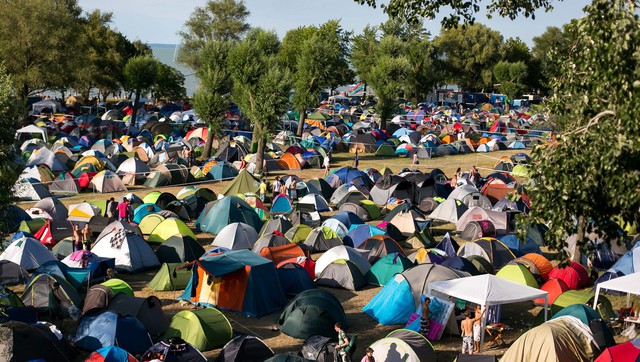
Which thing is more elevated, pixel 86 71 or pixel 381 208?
pixel 86 71

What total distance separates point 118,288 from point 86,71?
3609 centimetres

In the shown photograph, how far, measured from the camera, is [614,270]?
16328mm

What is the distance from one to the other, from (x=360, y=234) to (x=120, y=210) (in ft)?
23.7

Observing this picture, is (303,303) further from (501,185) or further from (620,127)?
(501,185)

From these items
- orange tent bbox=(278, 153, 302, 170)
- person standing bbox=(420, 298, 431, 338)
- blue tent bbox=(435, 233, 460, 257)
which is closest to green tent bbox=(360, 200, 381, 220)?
blue tent bbox=(435, 233, 460, 257)

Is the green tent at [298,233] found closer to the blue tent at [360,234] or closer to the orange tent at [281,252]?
the blue tent at [360,234]

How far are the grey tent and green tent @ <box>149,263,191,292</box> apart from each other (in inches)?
109

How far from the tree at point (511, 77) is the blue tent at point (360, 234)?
6777cm

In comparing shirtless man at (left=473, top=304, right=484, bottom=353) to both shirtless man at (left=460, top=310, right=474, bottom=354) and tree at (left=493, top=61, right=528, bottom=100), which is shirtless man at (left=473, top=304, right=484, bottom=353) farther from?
tree at (left=493, top=61, right=528, bottom=100)

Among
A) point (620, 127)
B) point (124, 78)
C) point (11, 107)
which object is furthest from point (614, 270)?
point (124, 78)

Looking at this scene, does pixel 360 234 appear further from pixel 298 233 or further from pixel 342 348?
pixel 342 348

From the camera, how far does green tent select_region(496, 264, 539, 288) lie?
1568 centimetres

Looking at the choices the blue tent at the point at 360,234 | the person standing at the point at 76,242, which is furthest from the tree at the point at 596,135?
the person standing at the point at 76,242

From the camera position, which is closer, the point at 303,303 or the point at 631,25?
the point at 631,25
